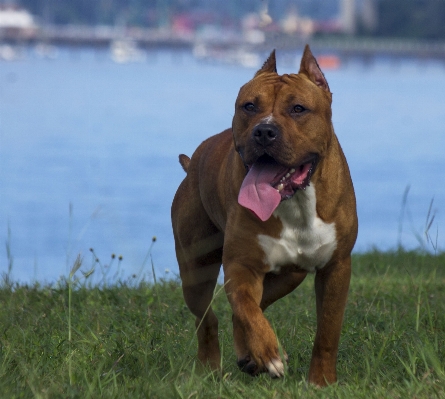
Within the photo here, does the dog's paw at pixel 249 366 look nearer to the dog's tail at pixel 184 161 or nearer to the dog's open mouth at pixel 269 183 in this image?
the dog's open mouth at pixel 269 183

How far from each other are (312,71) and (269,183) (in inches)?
27.1

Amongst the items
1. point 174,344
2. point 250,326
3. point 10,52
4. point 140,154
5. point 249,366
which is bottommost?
point 10,52

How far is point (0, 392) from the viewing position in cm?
361

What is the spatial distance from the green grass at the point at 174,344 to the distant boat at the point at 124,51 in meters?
89.1

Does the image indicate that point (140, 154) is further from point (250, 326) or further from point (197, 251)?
point (250, 326)

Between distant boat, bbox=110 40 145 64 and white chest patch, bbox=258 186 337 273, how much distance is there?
91.2 m

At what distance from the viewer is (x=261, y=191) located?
4172 millimetres

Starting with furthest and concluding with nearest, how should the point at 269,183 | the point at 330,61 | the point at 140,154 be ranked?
the point at 330,61 → the point at 140,154 → the point at 269,183

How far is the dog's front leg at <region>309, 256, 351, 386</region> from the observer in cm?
434

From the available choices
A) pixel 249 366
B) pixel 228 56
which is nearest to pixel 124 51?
pixel 228 56

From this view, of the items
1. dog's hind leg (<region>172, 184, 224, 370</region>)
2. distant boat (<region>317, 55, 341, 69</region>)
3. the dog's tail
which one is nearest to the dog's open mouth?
dog's hind leg (<region>172, 184, 224, 370</region>)

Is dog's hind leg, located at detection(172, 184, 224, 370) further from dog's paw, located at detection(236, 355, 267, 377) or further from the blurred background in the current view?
dog's paw, located at detection(236, 355, 267, 377)

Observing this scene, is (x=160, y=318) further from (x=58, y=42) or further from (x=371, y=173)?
(x=58, y=42)

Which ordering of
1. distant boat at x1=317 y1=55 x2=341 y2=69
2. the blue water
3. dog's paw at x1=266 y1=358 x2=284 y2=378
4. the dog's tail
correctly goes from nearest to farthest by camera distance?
dog's paw at x1=266 y1=358 x2=284 y2=378, the dog's tail, the blue water, distant boat at x1=317 y1=55 x2=341 y2=69
